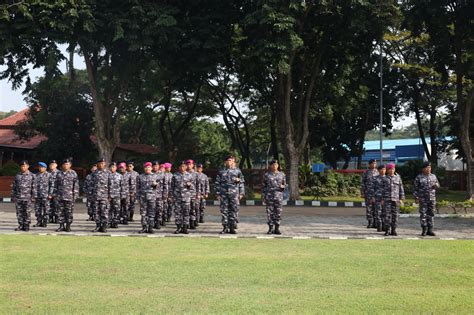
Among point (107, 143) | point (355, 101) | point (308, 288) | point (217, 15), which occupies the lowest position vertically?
point (308, 288)

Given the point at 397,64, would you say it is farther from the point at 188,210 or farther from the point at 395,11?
the point at 188,210

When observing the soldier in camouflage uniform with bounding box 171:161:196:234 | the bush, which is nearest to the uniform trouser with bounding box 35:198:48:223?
the soldier in camouflage uniform with bounding box 171:161:196:234

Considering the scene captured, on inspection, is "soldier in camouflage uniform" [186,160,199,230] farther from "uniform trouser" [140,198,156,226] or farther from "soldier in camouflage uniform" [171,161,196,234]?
"uniform trouser" [140,198,156,226]

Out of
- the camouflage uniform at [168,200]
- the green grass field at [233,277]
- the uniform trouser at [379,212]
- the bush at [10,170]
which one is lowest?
the green grass field at [233,277]

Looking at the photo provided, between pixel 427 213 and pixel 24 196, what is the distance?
31.0 feet

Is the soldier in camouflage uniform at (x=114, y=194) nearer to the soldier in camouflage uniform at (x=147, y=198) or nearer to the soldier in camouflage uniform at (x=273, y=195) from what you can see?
the soldier in camouflage uniform at (x=147, y=198)

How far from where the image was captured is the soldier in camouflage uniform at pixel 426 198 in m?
13.7

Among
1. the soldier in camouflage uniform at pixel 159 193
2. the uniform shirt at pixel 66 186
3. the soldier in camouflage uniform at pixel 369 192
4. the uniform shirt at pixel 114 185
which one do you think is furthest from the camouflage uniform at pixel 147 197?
the soldier in camouflage uniform at pixel 369 192

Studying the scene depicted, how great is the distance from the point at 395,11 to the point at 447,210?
28.7 ft

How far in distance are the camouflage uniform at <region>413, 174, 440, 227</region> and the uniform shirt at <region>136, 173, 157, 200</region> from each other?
6.13m

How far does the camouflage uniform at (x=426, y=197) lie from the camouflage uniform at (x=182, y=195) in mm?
5296

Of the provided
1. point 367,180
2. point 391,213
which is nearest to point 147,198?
point 391,213

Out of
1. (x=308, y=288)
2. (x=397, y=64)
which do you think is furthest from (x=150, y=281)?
(x=397, y=64)

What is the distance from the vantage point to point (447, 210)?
2122 centimetres
